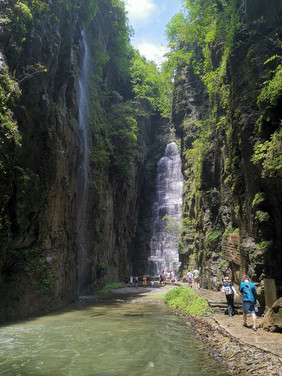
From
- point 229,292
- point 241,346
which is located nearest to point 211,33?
point 229,292

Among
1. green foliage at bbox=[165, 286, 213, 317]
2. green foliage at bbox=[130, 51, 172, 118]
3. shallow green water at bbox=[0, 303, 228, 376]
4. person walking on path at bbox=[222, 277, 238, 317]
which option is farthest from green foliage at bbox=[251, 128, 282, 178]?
green foliage at bbox=[130, 51, 172, 118]

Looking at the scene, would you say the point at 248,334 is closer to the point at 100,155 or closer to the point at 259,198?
the point at 259,198

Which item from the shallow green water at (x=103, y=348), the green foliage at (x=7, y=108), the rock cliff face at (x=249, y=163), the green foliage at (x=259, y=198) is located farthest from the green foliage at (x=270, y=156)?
the green foliage at (x=7, y=108)

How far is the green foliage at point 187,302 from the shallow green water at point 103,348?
0.99 m

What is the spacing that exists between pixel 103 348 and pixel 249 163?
9.05 meters

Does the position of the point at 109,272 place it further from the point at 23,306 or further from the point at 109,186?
the point at 23,306

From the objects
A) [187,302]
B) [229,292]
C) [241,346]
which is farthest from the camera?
[187,302]

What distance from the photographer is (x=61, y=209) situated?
61.4ft

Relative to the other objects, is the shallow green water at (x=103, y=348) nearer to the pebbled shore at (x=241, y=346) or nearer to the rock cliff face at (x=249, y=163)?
the pebbled shore at (x=241, y=346)

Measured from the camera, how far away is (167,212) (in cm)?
4266

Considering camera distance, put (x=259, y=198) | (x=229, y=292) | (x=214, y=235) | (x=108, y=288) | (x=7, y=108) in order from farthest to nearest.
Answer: (x=108, y=288), (x=214, y=235), (x=7, y=108), (x=259, y=198), (x=229, y=292)

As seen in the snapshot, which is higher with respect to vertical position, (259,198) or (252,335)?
(259,198)

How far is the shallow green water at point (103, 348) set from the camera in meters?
7.00

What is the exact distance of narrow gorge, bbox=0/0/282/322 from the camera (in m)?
12.1
